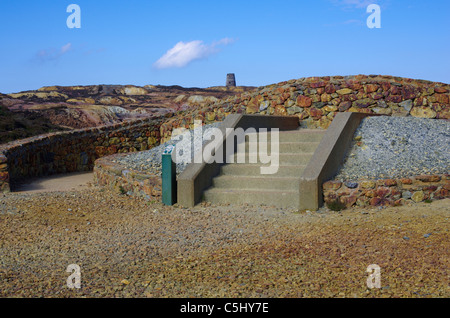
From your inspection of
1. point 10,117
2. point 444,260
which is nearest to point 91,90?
point 10,117

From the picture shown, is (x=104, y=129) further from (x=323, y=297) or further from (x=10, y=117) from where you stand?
(x=323, y=297)

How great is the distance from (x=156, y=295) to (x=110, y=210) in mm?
3521

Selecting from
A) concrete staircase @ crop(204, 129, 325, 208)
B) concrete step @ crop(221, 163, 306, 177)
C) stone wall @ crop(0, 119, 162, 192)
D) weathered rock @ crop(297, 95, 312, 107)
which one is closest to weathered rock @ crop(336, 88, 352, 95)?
weathered rock @ crop(297, 95, 312, 107)

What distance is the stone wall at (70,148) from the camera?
10.0 metres

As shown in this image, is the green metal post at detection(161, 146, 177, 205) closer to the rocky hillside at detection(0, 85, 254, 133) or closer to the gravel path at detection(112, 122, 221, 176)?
the gravel path at detection(112, 122, 221, 176)

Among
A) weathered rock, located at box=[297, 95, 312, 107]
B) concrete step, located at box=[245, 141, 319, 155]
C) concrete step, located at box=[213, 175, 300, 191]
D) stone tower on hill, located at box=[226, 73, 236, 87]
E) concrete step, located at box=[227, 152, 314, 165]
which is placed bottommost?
concrete step, located at box=[213, 175, 300, 191]

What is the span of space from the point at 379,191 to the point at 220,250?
288 centimetres

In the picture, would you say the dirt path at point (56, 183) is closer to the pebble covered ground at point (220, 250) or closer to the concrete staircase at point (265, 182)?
the pebble covered ground at point (220, 250)

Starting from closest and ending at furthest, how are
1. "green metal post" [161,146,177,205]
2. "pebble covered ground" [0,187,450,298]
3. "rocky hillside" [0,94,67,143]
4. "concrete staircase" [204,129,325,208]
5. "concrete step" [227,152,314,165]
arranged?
"pebble covered ground" [0,187,450,298] < "concrete staircase" [204,129,325,208] < "green metal post" [161,146,177,205] < "concrete step" [227,152,314,165] < "rocky hillside" [0,94,67,143]

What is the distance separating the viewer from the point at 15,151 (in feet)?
33.0

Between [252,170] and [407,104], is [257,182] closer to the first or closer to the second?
[252,170]

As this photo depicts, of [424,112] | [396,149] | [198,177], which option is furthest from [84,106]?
[396,149]

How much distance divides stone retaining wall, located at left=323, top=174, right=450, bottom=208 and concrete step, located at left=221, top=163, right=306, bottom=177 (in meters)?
0.91

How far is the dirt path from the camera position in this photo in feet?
29.8
